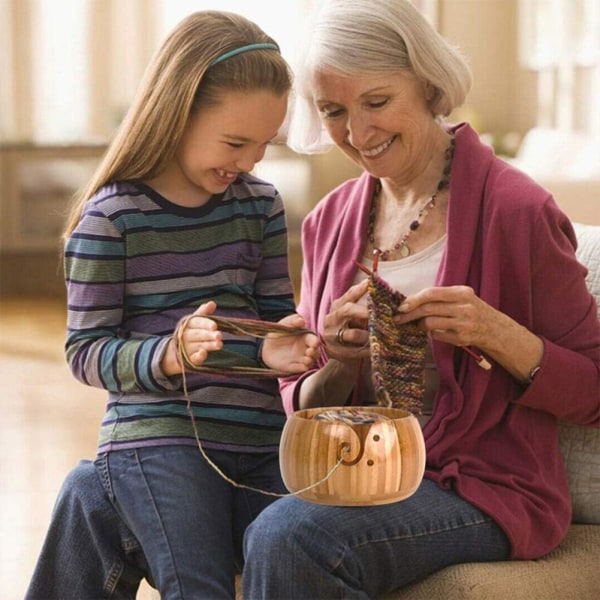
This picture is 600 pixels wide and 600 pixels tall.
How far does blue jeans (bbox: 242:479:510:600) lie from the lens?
152 centimetres

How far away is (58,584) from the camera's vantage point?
5.63 ft

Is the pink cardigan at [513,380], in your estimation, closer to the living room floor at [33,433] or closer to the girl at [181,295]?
the girl at [181,295]

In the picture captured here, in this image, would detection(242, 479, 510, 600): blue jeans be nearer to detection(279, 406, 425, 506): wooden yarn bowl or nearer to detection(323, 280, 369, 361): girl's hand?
detection(279, 406, 425, 506): wooden yarn bowl

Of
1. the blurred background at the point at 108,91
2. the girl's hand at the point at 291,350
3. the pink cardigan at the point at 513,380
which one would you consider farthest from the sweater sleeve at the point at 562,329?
the blurred background at the point at 108,91

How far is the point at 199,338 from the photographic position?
4.99 feet

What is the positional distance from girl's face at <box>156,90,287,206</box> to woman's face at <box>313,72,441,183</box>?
6.0 inches

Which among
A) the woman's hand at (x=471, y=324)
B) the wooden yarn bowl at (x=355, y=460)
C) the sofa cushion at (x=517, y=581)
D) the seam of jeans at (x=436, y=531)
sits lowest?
the sofa cushion at (x=517, y=581)

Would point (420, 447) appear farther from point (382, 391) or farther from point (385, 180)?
point (385, 180)

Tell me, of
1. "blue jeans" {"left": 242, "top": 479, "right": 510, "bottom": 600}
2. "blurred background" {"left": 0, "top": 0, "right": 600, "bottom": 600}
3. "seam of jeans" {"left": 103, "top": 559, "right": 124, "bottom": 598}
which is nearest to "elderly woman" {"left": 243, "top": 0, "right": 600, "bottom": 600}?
"blue jeans" {"left": 242, "top": 479, "right": 510, "bottom": 600}

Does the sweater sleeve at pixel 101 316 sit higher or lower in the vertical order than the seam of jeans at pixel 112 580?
higher

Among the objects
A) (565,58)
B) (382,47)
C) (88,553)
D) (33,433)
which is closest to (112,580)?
(88,553)

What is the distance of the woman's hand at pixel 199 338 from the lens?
150 cm

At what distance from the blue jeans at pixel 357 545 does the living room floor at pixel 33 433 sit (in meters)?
1.37

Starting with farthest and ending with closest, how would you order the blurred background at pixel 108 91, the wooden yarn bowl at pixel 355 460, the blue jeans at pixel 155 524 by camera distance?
the blurred background at pixel 108 91 → the blue jeans at pixel 155 524 → the wooden yarn bowl at pixel 355 460
